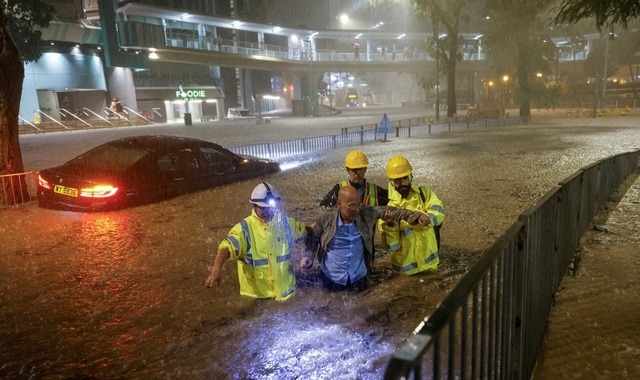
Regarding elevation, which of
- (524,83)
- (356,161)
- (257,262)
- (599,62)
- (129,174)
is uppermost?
(599,62)

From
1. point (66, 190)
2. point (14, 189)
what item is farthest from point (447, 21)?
point (66, 190)

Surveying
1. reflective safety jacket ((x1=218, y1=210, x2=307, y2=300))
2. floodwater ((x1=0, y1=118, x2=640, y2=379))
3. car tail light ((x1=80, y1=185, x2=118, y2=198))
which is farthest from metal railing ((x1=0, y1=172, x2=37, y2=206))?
reflective safety jacket ((x1=218, y1=210, x2=307, y2=300))

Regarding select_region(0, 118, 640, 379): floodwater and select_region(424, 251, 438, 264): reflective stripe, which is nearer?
select_region(0, 118, 640, 379): floodwater

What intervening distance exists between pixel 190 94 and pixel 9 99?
34.2 metres

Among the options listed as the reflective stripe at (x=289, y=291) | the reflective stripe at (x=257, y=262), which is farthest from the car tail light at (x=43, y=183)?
the reflective stripe at (x=289, y=291)

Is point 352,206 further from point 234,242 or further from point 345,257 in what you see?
point 234,242

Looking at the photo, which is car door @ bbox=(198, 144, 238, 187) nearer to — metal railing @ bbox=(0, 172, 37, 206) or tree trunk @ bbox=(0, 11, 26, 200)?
metal railing @ bbox=(0, 172, 37, 206)

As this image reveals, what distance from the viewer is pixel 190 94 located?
4231 centimetres

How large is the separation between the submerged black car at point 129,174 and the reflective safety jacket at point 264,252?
15.9 feet

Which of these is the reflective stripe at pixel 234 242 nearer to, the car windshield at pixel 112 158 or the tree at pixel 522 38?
the car windshield at pixel 112 158

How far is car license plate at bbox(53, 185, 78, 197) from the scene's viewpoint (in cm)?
806

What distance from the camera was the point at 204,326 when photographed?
4125 mm

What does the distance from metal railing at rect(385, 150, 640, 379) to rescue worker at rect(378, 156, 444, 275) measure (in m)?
1.21

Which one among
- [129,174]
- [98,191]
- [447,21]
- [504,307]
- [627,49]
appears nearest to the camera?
[504,307]
